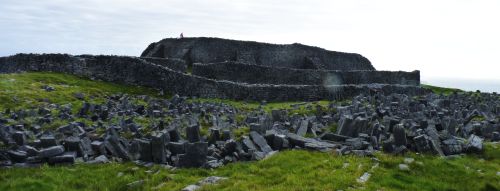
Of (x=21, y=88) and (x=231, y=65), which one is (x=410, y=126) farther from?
(x=231, y=65)

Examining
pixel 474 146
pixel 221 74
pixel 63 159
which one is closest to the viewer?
pixel 63 159

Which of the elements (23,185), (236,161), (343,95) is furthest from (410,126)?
(343,95)

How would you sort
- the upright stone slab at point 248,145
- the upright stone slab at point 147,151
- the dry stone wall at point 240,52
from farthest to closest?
1. the dry stone wall at point 240,52
2. the upright stone slab at point 248,145
3. the upright stone slab at point 147,151

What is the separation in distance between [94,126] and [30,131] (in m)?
2.60

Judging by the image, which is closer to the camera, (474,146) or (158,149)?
(158,149)

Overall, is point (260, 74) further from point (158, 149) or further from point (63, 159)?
point (63, 159)

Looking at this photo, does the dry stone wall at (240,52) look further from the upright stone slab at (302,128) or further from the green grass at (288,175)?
the green grass at (288,175)

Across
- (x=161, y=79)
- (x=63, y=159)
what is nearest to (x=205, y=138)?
(x=63, y=159)

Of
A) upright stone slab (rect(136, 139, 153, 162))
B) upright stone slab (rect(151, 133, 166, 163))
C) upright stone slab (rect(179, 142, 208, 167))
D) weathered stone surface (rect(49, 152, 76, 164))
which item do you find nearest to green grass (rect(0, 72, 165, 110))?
weathered stone surface (rect(49, 152, 76, 164))

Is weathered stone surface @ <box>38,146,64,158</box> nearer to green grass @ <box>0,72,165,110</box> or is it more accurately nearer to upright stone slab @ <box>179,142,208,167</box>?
upright stone slab @ <box>179,142,208,167</box>

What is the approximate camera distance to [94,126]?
19.3 m

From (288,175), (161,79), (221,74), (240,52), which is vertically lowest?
(288,175)

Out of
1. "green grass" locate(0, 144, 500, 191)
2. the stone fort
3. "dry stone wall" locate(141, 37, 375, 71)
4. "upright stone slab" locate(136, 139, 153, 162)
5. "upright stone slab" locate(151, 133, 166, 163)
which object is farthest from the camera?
"dry stone wall" locate(141, 37, 375, 71)

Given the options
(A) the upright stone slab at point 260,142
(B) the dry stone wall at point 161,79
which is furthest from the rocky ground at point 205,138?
(B) the dry stone wall at point 161,79
